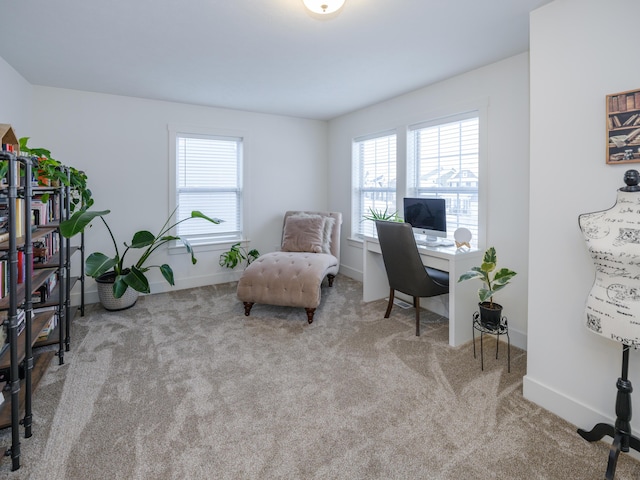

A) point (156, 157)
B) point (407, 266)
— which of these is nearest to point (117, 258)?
point (156, 157)

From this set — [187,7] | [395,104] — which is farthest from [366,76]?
[187,7]

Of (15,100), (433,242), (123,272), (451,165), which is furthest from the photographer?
(123,272)

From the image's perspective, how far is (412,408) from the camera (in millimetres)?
1972

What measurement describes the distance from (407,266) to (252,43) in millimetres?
2111

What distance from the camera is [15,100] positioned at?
9.94ft

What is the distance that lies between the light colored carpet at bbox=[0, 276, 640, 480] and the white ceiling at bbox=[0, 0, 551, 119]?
229cm

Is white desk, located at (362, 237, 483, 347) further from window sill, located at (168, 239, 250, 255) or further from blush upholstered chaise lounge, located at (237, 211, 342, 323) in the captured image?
window sill, located at (168, 239, 250, 255)

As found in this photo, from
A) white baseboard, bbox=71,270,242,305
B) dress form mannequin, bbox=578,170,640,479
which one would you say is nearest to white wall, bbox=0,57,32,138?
white baseboard, bbox=71,270,242,305

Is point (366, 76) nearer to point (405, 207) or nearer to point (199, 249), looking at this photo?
point (405, 207)

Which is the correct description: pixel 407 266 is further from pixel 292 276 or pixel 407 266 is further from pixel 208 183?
pixel 208 183

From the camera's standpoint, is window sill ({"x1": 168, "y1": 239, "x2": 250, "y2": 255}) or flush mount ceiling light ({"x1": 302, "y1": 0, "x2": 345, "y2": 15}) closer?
flush mount ceiling light ({"x1": 302, "y1": 0, "x2": 345, "y2": 15})

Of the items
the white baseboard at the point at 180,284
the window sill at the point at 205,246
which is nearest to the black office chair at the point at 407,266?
the window sill at the point at 205,246

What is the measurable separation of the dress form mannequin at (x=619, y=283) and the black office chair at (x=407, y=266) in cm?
133

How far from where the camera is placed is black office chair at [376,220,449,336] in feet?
9.30
